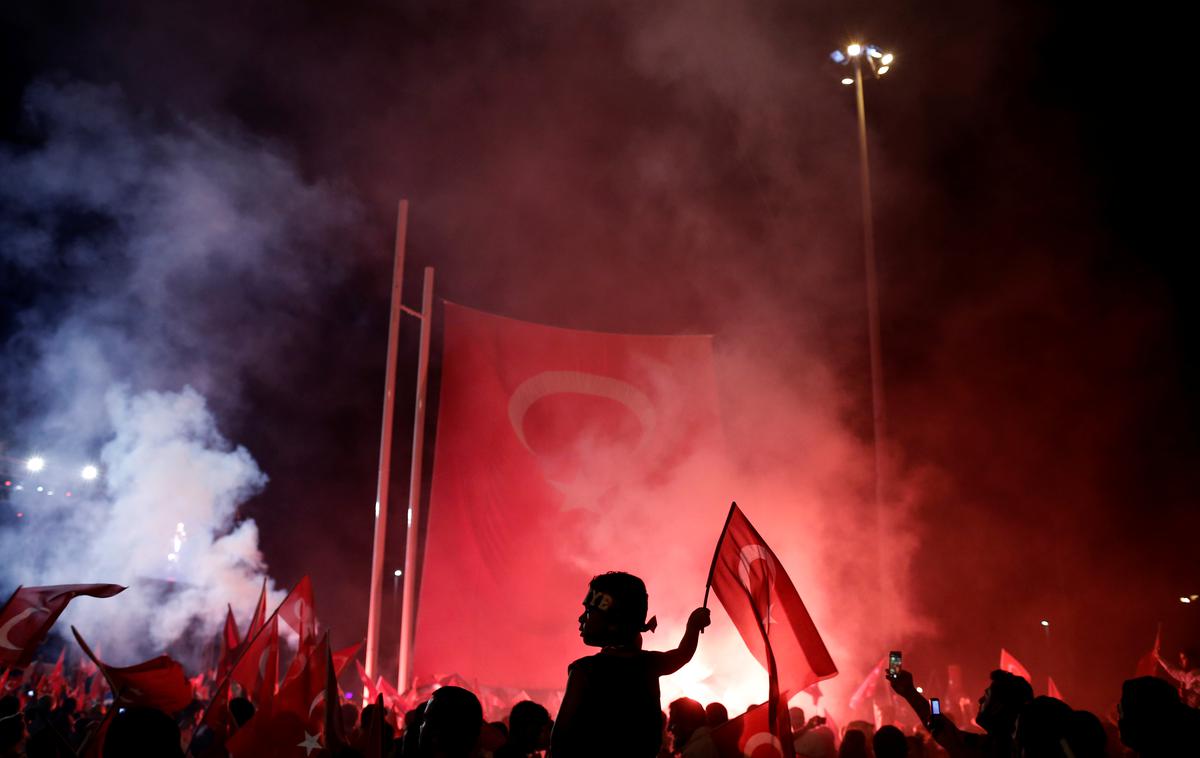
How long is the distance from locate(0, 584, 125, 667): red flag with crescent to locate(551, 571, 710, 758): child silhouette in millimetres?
4669

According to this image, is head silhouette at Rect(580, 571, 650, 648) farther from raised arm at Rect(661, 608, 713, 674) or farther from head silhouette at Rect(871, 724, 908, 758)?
head silhouette at Rect(871, 724, 908, 758)

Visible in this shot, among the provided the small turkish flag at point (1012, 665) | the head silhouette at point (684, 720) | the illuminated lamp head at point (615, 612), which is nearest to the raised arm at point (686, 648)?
the illuminated lamp head at point (615, 612)

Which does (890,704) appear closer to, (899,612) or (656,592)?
(656,592)

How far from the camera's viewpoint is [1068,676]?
13812 mm

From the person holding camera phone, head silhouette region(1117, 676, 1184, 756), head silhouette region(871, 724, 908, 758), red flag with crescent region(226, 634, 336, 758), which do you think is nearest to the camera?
head silhouette region(1117, 676, 1184, 756)

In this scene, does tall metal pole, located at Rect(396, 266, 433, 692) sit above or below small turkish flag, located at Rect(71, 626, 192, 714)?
above

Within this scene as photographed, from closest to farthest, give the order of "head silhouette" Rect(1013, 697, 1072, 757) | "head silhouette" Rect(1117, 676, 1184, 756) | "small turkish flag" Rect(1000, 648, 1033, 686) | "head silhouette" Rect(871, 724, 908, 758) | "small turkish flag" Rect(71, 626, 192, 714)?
"head silhouette" Rect(1117, 676, 1184, 756) → "head silhouette" Rect(1013, 697, 1072, 757) → "head silhouette" Rect(871, 724, 908, 758) → "small turkish flag" Rect(71, 626, 192, 714) → "small turkish flag" Rect(1000, 648, 1033, 686)

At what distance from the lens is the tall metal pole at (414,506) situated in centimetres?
996

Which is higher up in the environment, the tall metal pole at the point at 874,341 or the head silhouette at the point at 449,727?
the tall metal pole at the point at 874,341

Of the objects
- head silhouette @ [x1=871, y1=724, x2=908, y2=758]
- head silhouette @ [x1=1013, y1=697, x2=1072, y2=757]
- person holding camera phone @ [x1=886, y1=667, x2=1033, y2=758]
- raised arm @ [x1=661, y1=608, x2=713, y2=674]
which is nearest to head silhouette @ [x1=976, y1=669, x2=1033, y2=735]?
person holding camera phone @ [x1=886, y1=667, x2=1033, y2=758]

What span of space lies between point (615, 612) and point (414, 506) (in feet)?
28.4

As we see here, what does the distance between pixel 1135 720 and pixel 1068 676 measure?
539 inches

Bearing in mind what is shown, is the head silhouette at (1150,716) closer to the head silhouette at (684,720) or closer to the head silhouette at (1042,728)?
the head silhouette at (1042,728)

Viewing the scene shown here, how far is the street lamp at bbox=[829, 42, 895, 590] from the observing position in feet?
33.8
